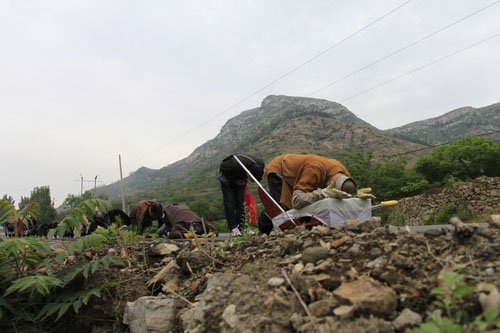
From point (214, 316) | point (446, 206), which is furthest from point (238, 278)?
point (446, 206)

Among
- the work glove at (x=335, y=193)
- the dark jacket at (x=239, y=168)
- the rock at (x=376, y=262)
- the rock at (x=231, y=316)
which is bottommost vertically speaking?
the rock at (x=231, y=316)

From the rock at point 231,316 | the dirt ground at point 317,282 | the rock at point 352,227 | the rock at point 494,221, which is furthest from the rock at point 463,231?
the rock at point 231,316

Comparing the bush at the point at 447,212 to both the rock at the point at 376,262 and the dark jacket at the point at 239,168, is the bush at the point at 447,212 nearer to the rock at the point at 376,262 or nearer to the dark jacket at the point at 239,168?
the dark jacket at the point at 239,168

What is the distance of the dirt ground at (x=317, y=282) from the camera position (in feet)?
5.33

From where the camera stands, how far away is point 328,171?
4.92 m

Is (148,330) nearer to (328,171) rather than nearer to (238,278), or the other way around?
(238,278)

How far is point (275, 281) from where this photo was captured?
6.88 ft

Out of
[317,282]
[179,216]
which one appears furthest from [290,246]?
[179,216]

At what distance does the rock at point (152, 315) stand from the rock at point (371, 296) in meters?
1.31

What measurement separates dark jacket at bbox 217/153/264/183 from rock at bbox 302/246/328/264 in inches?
155

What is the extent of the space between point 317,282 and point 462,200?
16876 millimetres

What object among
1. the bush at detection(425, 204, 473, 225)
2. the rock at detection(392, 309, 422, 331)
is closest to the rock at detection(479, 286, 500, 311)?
the rock at detection(392, 309, 422, 331)

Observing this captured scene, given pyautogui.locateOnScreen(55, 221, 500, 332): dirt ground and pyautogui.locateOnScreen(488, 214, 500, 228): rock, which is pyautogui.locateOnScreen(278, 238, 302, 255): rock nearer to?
pyautogui.locateOnScreen(55, 221, 500, 332): dirt ground

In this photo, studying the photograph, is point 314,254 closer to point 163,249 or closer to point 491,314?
point 491,314
